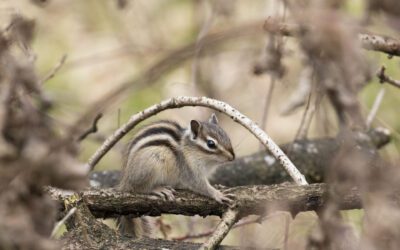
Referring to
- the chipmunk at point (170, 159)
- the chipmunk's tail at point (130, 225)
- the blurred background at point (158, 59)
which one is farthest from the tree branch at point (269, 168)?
the chipmunk's tail at point (130, 225)

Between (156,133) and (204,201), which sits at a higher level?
(156,133)

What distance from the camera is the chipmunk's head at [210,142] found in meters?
5.04

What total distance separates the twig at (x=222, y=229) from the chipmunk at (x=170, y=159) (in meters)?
0.20

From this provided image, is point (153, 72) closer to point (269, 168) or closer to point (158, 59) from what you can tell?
point (269, 168)

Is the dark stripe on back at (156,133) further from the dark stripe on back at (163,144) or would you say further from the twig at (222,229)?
the twig at (222,229)

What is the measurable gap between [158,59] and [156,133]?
107 inches

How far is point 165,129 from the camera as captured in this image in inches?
199

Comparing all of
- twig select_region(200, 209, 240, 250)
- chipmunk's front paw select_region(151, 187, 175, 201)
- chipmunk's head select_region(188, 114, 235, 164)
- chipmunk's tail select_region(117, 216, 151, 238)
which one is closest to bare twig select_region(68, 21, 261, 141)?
twig select_region(200, 209, 240, 250)

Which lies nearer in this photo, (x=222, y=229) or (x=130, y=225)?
(x=222, y=229)

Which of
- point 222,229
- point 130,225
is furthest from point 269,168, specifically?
point 222,229

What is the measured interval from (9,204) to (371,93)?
5961 millimetres

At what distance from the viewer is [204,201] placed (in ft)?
14.6

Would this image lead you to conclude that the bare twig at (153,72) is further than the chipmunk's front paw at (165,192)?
No

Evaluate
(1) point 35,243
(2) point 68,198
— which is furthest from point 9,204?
(2) point 68,198
